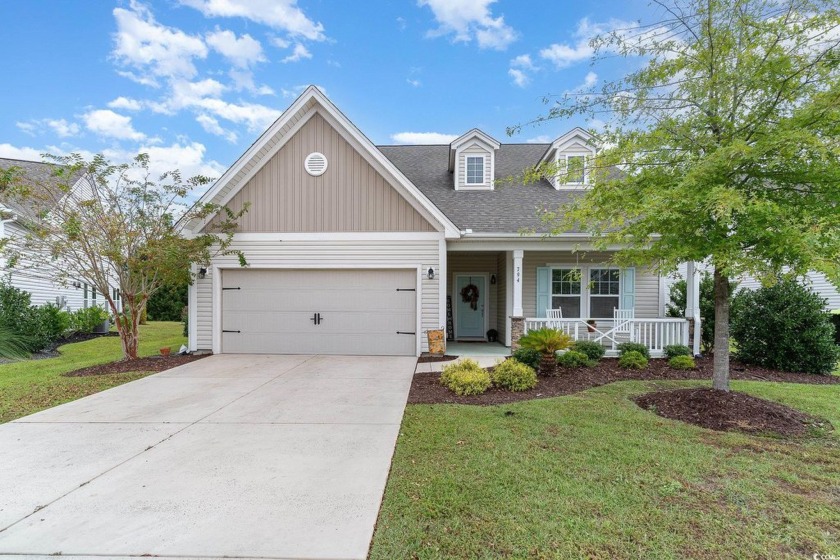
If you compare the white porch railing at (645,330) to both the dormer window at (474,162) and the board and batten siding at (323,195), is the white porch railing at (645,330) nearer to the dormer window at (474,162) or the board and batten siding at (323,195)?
the board and batten siding at (323,195)

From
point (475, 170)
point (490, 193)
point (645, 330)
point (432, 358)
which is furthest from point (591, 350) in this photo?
point (475, 170)

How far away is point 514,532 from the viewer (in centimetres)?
267

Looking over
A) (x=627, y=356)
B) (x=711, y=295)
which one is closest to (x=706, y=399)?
(x=627, y=356)

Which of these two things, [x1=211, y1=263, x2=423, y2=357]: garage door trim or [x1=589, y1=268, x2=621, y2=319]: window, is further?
[x1=589, y1=268, x2=621, y2=319]: window

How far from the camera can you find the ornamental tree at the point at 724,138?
4.22 meters

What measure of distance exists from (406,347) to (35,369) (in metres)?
7.96

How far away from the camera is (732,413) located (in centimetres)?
511

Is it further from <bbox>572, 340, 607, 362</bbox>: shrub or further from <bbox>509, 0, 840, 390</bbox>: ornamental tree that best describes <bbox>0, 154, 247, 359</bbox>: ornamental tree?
<bbox>509, 0, 840, 390</bbox>: ornamental tree

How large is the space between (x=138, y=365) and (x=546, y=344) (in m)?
8.47

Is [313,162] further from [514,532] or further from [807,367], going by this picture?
[807,367]

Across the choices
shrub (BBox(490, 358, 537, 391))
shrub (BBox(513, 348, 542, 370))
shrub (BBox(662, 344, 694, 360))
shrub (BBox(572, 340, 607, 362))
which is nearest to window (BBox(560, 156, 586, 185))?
shrub (BBox(490, 358, 537, 391))

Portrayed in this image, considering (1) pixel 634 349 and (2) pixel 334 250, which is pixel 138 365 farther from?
(1) pixel 634 349

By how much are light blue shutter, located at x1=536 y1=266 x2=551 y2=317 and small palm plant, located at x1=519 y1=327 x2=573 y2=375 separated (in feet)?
12.3

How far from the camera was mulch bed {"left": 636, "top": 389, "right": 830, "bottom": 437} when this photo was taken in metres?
4.82
